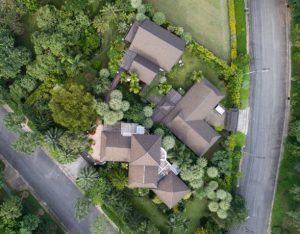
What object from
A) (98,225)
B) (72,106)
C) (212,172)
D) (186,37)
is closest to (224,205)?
(212,172)

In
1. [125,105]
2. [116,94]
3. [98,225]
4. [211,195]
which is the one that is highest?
[116,94]

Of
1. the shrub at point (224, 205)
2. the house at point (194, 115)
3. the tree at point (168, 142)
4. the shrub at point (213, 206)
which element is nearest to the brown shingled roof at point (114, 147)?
the tree at point (168, 142)

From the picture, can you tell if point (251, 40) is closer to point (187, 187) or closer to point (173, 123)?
point (173, 123)

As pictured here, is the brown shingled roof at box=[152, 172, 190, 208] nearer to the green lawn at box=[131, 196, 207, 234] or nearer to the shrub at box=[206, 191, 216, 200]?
the green lawn at box=[131, 196, 207, 234]

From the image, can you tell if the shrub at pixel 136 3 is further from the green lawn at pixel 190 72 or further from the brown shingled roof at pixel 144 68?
the green lawn at pixel 190 72

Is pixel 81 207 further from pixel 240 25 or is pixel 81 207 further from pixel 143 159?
pixel 240 25

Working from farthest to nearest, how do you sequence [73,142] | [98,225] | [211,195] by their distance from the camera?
1. [211,195]
2. [98,225]
3. [73,142]
